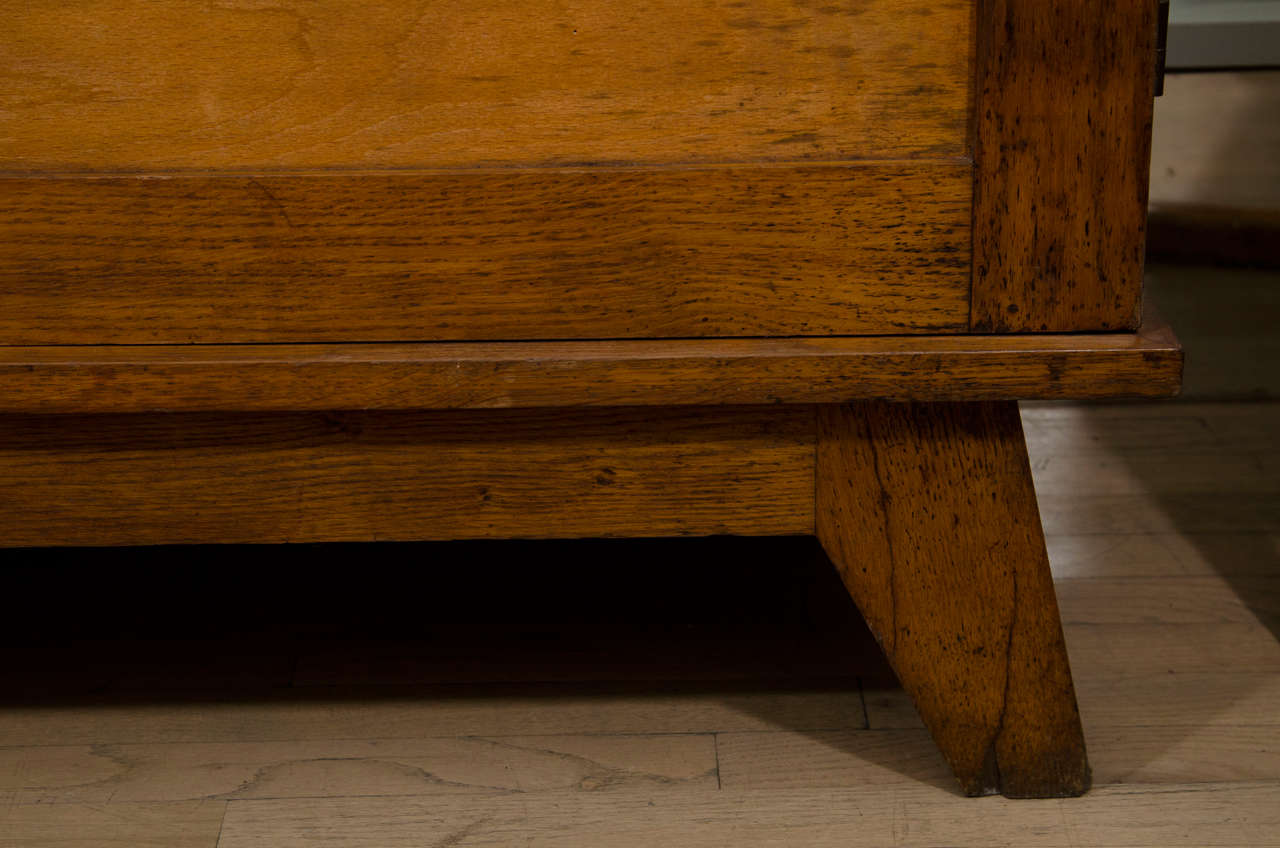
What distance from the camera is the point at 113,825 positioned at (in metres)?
0.73

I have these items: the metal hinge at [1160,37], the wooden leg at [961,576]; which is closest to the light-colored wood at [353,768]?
the wooden leg at [961,576]

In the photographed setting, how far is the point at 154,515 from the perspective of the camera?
707 mm

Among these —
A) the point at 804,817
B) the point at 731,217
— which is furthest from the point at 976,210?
the point at 804,817

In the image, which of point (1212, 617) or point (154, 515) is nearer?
point (154, 515)

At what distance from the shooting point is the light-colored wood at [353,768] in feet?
2.50

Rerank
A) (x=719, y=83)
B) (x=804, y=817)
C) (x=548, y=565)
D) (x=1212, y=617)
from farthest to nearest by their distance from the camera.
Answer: (x=548, y=565)
(x=1212, y=617)
(x=804, y=817)
(x=719, y=83)

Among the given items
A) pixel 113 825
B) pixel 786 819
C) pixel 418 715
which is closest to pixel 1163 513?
pixel 786 819

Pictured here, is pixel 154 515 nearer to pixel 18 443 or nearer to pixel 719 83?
pixel 18 443

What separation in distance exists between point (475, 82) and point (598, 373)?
0.15 m

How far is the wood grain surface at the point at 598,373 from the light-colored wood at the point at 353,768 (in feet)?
0.80

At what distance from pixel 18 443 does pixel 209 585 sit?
0.34 metres

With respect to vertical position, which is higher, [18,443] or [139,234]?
[139,234]

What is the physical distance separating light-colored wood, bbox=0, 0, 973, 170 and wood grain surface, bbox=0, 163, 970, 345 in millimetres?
15

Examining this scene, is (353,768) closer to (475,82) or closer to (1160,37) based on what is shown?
(475,82)
